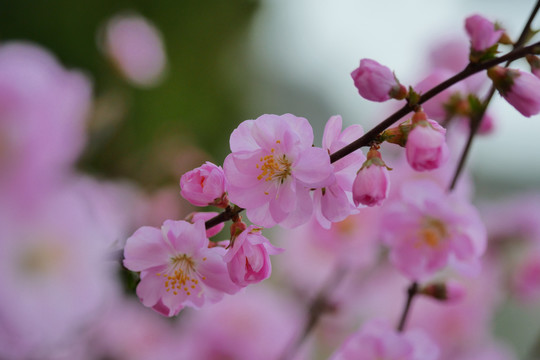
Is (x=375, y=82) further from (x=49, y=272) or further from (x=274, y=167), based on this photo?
(x=49, y=272)

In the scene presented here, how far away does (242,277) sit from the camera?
0.23 metres

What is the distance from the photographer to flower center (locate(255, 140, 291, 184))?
0.80 feet

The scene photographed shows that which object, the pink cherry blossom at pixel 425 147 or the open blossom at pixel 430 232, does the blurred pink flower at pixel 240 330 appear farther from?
the pink cherry blossom at pixel 425 147

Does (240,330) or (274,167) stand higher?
(274,167)

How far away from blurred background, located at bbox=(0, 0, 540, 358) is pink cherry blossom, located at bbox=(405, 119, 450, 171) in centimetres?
14

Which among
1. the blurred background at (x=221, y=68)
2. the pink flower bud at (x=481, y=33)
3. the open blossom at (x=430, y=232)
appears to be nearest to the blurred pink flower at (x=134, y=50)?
the blurred background at (x=221, y=68)

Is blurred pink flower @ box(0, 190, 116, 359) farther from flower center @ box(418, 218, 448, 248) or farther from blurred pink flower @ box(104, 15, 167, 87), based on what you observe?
blurred pink flower @ box(104, 15, 167, 87)

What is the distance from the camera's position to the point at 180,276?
0.26m

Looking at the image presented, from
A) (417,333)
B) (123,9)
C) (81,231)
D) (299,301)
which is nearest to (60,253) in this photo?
(81,231)

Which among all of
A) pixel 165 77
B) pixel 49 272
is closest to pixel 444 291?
pixel 49 272

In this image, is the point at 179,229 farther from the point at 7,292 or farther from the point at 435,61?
the point at 435,61

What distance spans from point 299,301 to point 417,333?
Answer: 36 centimetres

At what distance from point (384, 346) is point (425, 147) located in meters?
0.17

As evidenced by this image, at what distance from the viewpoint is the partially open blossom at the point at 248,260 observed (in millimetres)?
230
